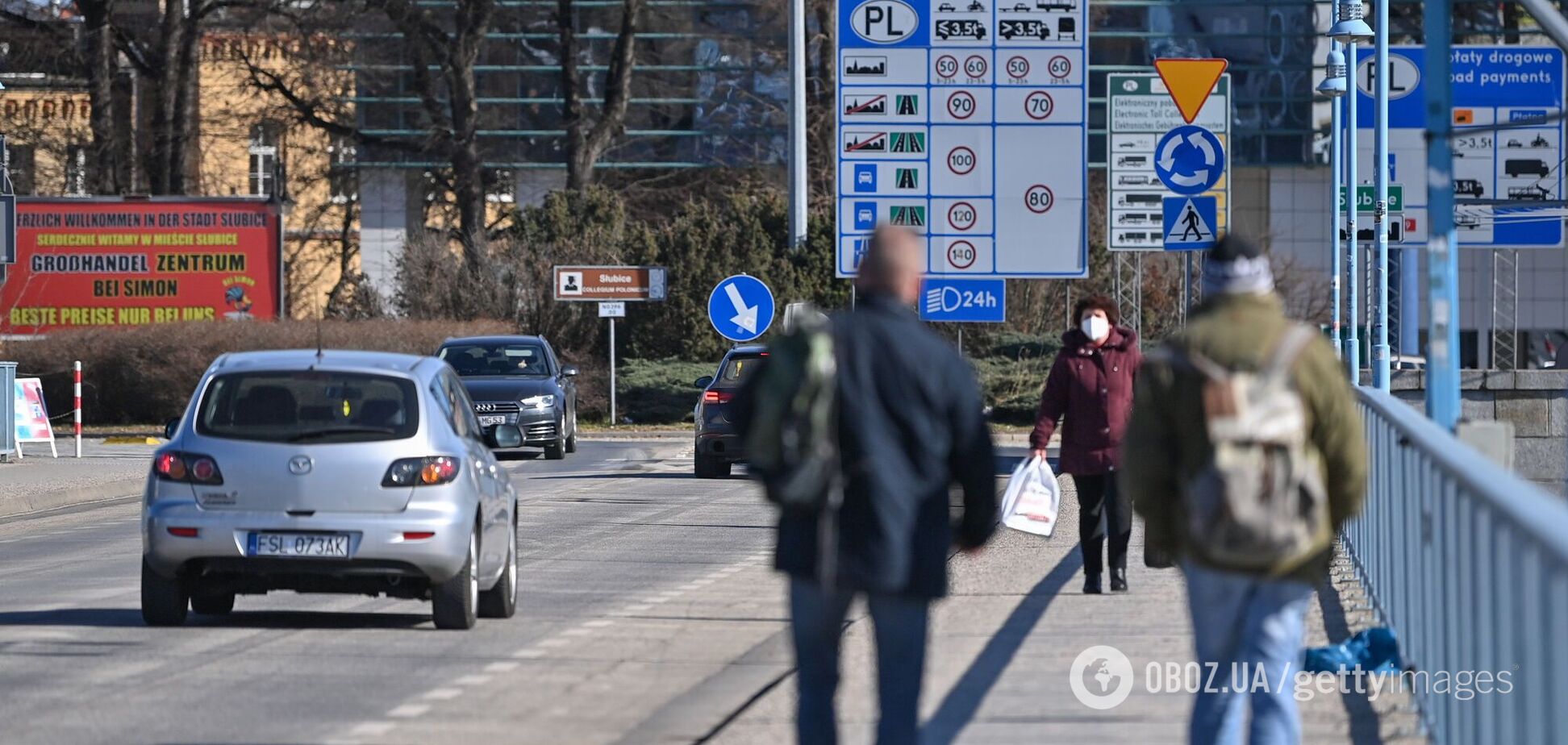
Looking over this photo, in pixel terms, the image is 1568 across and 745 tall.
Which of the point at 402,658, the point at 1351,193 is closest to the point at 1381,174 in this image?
the point at 1351,193

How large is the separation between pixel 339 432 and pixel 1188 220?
9218 millimetres

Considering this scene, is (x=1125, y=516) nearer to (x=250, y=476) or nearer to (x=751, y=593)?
(x=751, y=593)

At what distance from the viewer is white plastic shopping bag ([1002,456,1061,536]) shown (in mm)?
12617

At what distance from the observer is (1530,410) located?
912 inches

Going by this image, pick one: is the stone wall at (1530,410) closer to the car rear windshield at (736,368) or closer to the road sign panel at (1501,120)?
the car rear windshield at (736,368)

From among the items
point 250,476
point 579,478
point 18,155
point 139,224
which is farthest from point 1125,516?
point 18,155

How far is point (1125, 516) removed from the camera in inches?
490

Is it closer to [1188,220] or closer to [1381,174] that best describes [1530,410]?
[1381,174]

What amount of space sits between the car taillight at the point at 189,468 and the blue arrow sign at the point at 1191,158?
9423mm

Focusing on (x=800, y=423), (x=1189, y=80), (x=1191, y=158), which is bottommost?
(x=800, y=423)

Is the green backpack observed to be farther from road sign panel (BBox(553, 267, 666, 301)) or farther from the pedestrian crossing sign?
road sign panel (BBox(553, 267, 666, 301))

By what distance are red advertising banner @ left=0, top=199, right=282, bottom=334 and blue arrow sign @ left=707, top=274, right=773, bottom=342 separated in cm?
1812

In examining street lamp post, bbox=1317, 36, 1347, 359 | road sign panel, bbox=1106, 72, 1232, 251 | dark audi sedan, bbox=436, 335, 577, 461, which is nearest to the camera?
road sign panel, bbox=1106, 72, 1232, 251

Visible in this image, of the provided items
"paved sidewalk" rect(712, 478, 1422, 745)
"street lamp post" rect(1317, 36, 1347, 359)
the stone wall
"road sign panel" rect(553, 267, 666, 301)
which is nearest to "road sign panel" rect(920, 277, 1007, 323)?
the stone wall
